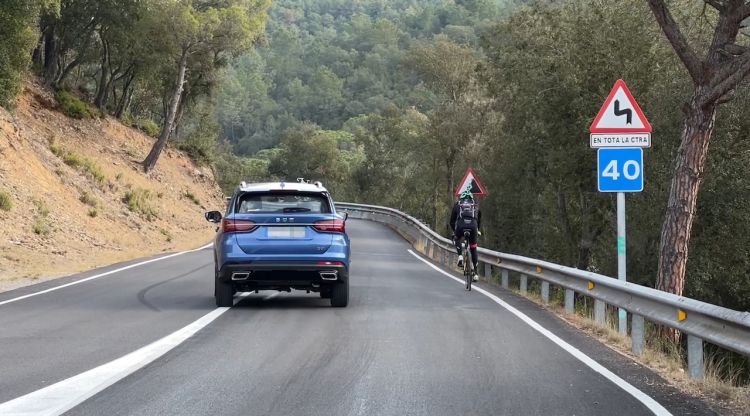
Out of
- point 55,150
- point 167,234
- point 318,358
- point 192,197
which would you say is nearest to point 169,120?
point 192,197

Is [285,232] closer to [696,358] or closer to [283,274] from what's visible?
[283,274]

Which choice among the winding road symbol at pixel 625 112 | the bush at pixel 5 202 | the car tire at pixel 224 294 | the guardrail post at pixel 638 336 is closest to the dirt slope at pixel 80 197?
the bush at pixel 5 202

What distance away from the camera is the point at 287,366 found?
831cm

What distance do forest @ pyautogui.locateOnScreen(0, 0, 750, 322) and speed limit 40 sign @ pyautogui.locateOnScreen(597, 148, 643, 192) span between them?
2.58m

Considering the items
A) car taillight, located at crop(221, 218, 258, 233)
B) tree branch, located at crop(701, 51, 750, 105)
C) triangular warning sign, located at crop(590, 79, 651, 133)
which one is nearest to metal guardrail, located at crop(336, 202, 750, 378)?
triangular warning sign, located at crop(590, 79, 651, 133)

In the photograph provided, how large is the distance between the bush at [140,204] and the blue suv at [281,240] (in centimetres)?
2442

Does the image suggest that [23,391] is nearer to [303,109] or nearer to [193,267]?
[193,267]

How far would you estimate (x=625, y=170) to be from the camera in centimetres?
1162

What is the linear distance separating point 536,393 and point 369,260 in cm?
1962

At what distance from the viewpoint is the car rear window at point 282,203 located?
12734mm

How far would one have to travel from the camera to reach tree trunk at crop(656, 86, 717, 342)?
13664mm

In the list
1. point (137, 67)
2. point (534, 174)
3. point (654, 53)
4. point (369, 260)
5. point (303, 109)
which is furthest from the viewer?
point (303, 109)

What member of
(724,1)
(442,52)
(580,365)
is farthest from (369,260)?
(442,52)

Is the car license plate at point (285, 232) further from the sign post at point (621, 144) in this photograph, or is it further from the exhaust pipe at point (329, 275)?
the sign post at point (621, 144)
